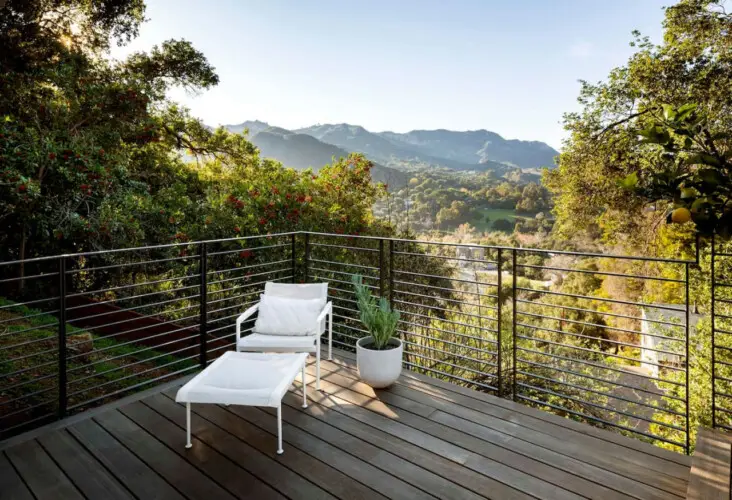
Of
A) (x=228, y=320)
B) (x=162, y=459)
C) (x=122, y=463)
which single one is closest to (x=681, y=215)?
(x=162, y=459)

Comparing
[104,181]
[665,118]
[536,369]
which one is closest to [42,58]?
[104,181]

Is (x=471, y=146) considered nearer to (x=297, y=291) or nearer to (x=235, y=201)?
(x=235, y=201)

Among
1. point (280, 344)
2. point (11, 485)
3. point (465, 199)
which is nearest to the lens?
point (11, 485)

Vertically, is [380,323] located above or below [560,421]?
above

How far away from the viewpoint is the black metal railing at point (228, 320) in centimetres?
332

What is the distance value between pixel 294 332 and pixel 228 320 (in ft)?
10.2

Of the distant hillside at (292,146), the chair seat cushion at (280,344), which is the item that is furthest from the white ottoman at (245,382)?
the distant hillside at (292,146)

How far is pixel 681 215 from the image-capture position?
3.56 feet

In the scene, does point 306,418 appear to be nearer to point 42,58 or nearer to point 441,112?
point 42,58

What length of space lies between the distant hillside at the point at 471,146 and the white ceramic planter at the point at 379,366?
2763cm

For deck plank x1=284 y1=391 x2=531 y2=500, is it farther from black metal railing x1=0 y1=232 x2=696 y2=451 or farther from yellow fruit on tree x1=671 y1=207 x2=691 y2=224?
yellow fruit on tree x1=671 y1=207 x2=691 y2=224

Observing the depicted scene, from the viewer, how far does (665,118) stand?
3.76 ft

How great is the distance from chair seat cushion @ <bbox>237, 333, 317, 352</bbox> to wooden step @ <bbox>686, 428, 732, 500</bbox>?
8.07 ft

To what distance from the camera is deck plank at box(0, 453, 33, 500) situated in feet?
7.35
